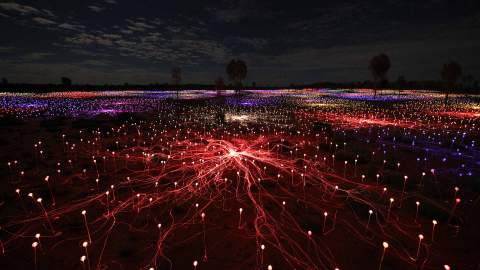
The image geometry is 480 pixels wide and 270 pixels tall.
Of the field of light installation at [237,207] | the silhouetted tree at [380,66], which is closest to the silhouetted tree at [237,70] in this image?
the silhouetted tree at [380,66]

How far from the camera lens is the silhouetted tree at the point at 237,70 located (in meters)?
52.7

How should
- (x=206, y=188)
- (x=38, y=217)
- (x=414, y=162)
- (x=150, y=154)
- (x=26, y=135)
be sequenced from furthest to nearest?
(x=26, y=135), (x=150, y=154), (x=414, y=162), (x=206, y=188), (x=38, y=217)

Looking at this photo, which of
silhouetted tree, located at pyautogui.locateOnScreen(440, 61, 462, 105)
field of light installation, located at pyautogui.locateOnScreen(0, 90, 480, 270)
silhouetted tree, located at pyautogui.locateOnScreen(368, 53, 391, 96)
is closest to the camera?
field of light installation, located at pyautogui.locateOnScreen(0, 90, 480, 270)

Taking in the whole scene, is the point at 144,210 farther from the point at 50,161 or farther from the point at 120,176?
the point at 50,161

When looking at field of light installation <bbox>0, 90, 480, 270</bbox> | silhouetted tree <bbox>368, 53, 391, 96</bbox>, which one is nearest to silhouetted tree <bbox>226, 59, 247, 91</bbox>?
silhouetted tree <bbox>368, 53, 391, 96</bbox>

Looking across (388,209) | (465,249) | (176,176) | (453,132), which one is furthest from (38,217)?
(453,132)

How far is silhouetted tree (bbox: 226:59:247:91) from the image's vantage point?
52.7 m

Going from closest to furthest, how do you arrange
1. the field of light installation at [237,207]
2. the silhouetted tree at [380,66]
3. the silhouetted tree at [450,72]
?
the field of light installation at [237,207]
the silhouetted tree at [450,72]
the silhouetted tree at [380,66]

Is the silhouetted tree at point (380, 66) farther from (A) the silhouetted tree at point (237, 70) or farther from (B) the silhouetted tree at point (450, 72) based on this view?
(A) the silhouetted tree at point (237, 70)

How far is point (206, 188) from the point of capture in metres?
8.42

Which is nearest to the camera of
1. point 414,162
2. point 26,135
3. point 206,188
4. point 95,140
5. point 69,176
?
point 206,188

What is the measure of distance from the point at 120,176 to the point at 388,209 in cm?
809

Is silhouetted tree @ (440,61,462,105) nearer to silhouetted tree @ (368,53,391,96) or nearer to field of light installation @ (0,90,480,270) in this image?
silhouetted tree @ (368,53,391,96)

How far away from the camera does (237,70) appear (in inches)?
2073
